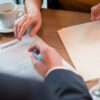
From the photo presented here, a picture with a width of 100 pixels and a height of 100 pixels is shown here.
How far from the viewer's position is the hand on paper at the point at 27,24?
3.12 feet

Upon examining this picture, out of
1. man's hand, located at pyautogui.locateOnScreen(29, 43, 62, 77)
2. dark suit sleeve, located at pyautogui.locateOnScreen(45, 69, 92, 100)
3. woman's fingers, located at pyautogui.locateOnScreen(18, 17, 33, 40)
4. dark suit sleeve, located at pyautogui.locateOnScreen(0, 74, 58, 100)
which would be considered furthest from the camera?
woman's fingers, located at pyautogui.locateOnScreen(18, 17, 33, 40)

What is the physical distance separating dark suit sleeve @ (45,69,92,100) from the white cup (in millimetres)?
431

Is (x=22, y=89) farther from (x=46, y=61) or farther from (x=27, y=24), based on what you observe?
(x=27, y=24)

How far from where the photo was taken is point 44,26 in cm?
106

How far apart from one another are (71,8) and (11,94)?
0.94 metres

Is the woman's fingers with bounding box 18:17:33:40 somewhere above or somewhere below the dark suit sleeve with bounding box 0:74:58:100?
below

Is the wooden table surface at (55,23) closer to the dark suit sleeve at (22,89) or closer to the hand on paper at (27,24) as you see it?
the hand on paper at (27,24)

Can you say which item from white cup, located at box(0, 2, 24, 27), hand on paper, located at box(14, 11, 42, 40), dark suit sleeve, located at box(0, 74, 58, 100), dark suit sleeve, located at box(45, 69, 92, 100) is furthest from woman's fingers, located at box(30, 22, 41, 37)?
dark suit sleeve, located at box(0, 74, 58, 100)

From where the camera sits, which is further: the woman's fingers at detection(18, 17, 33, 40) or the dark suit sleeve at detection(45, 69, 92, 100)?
the woman's fingers at detection(18, 17, 33, 40)

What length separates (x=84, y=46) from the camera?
92 centimetres

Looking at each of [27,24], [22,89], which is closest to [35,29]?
[27,24]

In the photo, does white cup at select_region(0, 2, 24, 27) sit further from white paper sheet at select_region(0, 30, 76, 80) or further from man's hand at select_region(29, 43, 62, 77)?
man's hand at select_region(29, 43, 62, 77)

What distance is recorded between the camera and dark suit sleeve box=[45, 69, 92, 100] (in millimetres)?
609

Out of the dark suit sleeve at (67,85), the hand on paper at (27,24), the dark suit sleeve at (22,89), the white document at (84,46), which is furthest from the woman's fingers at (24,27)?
the dark suit sleeve at (22,89)
